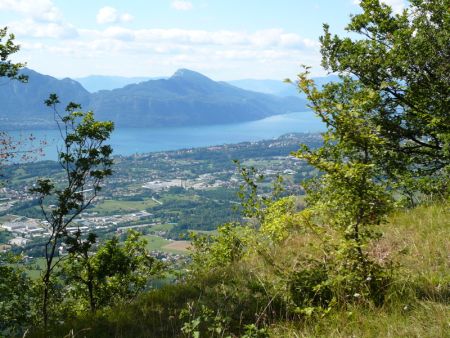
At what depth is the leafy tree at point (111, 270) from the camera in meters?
13.4

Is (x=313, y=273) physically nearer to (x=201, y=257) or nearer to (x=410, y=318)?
(x=410, y=318)

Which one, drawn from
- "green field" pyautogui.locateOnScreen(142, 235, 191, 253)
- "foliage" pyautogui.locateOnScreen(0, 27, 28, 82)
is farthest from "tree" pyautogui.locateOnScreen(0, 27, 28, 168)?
"green field" pyautogui.locateOnScreen(142, 235, 191, 253)

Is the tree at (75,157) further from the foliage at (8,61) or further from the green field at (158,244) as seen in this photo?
the green field at (158,244)

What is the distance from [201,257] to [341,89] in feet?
22.0

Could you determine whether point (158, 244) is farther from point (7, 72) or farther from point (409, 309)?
point (409, 309)

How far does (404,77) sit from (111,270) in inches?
412

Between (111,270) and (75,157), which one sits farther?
(111,270)

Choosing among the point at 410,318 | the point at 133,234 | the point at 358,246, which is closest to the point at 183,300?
the point at 358,246

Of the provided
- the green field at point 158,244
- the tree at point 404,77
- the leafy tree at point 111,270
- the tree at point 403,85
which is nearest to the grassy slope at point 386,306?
the tree at point 403,85

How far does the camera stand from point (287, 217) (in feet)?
15.2

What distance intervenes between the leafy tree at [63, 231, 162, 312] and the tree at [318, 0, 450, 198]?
330 inches

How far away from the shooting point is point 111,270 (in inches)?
540

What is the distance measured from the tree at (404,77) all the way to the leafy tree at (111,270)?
838 centimetres

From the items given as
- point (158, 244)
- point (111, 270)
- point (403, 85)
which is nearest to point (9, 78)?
point (111, 270)
